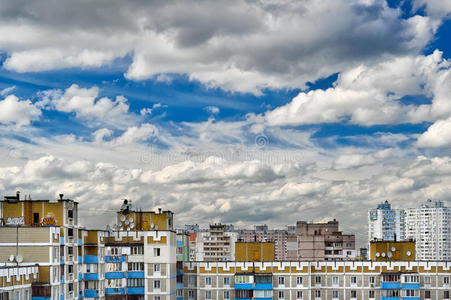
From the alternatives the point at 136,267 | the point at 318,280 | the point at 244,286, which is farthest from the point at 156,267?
the point at 318,280

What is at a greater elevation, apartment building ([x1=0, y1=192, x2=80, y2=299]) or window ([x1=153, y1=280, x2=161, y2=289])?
apartment building ([x1=0, y1=192, x2=80, y2=299])

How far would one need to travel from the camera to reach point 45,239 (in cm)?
9912

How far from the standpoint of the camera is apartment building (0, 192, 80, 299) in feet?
323

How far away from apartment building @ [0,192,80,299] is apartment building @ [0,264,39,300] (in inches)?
64.3

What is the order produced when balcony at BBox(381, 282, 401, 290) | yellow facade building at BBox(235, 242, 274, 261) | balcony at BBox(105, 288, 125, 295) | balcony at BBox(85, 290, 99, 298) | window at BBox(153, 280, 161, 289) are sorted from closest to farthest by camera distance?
balcony at BBox(85, 290, 99, 298) → balcony at BBox(105, 288, 125, 295) → window at BBox(153, 280, 161, 289) → balcony at BBox(381, 282, 401, 290) → yellow facade building at BBox(235, 242, 274, 261)

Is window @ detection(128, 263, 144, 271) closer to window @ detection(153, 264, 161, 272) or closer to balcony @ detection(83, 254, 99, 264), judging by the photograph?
window @ detection(153, 264, 161, 272)

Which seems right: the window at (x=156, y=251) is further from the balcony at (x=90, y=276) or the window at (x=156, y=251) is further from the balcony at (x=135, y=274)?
the balcony at (x=90, y=276)

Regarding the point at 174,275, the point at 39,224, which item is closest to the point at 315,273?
the point at 174,275

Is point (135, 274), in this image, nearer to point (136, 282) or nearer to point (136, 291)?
point (136, 282)

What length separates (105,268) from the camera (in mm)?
120688

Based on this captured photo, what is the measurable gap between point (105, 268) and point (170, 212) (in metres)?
16.4

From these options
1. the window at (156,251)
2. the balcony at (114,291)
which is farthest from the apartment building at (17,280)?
the window at (156,251)

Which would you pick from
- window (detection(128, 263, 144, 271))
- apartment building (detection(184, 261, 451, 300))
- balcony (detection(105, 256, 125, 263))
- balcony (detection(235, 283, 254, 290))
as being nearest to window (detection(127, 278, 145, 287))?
window (detection(128, 263, 144, 271))

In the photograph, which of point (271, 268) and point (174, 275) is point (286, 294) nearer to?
point (271, 268)
